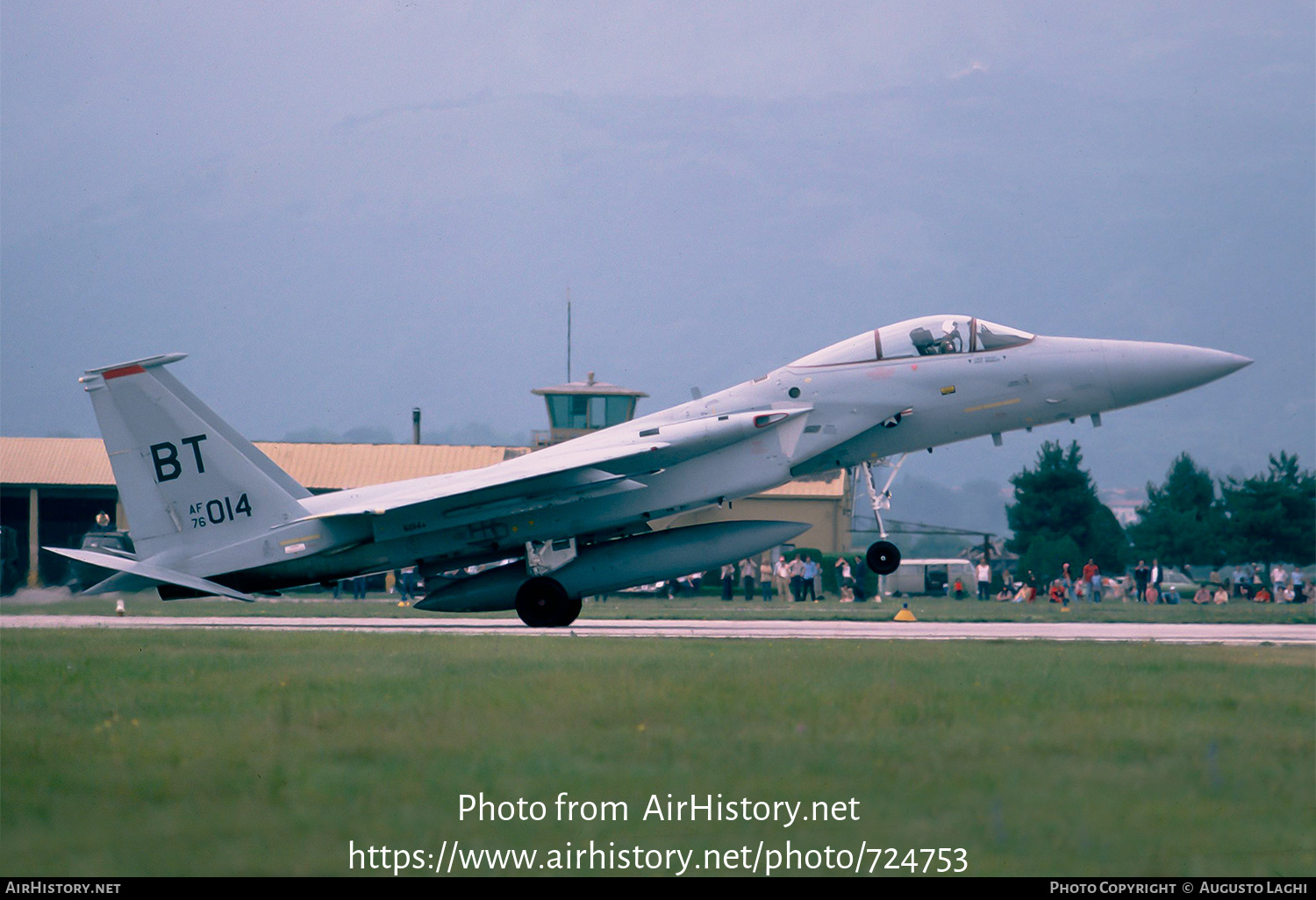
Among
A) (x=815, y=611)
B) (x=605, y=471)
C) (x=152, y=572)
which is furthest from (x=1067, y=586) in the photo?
(x=152, y=572)

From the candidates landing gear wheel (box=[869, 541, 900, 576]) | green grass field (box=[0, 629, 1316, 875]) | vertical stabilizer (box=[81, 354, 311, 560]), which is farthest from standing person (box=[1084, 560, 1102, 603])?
vertical stabilizer (box=[81, 354, 311, 560])

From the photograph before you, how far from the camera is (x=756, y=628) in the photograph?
1872 centimetres

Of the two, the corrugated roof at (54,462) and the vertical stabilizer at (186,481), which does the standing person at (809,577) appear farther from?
the corrugated roof at (54,462)

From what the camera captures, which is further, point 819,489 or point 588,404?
point 588,404

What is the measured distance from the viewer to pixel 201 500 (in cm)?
1709

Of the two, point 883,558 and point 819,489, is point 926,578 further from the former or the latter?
point 883,558

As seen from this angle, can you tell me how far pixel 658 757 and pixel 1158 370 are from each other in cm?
1251

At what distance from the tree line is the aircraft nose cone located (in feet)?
67.7

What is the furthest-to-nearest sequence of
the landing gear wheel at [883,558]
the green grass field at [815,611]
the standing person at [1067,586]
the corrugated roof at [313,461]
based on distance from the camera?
the corrugated roof at [313,461], the standing person at [1067,586], the green grass field at [815,611], the landing gear wheel at [883,558]

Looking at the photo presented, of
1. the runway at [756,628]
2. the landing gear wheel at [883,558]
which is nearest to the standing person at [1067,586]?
the runway at [756,628]

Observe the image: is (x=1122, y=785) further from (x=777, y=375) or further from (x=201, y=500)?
(x=201, y=500)

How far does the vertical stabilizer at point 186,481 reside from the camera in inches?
667

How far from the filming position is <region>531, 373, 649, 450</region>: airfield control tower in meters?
50.8

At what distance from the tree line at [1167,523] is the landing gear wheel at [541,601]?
2312 centimetres
